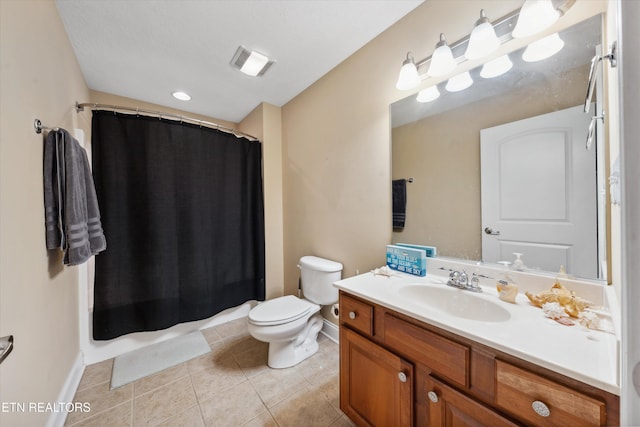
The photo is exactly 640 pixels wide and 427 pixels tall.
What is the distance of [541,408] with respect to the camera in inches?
23.4

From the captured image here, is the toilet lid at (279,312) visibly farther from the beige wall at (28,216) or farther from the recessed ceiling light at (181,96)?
the recessed ceiling light at (181,96)

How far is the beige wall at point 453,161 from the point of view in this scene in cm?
102

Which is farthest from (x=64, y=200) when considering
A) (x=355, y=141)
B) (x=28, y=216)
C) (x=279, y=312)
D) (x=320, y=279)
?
(x=355, y=141)

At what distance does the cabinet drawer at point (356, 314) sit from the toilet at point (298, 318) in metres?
0.56

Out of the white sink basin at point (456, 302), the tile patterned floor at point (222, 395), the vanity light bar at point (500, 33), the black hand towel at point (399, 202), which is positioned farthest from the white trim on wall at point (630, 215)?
the tile patterned floor at point (222, 395)

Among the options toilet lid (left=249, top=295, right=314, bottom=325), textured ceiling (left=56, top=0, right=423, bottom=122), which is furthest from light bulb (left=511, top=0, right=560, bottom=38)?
toilet lid (left=249, top=295, right=314, bottom=325)

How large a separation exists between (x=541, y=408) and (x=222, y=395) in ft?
5.18

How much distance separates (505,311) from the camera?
90 cm

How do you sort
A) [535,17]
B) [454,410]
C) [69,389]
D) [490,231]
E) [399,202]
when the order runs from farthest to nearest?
[399,202], [69,389], [490,231], [535,17], [454,410]

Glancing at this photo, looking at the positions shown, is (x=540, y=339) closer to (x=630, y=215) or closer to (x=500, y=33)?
(x=630, y=215)

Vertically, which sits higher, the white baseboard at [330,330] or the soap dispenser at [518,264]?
the soap dispenser at [518,264]

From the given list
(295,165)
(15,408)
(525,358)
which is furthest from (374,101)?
(15,408)

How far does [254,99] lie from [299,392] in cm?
247

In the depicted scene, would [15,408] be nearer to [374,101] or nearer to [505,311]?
[505,311]
